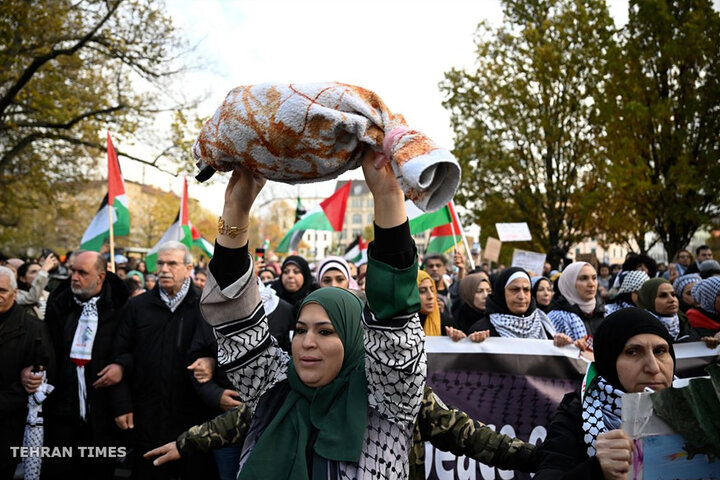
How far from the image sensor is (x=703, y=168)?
58.5 ft

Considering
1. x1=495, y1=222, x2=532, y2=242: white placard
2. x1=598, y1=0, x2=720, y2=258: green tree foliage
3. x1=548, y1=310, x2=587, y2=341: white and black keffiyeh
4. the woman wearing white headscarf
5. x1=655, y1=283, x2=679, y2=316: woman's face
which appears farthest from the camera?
x1=598, y1=0, x2=720, y2=258: green tree foliage

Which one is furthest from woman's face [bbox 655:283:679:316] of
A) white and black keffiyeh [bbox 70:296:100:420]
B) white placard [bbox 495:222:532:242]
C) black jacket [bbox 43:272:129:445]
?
white placard [bbox 495:222:532:242]

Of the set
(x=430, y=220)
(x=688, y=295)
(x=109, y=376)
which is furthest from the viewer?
(x=430, y=220)

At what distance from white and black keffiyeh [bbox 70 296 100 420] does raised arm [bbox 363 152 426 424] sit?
13.0ft

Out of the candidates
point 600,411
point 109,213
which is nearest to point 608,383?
point 600,411

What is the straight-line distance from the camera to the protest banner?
434 centimetres

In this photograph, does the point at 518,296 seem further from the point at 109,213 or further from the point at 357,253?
the point at 357,253

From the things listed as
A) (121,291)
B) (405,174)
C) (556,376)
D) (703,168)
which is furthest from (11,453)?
(703,168)

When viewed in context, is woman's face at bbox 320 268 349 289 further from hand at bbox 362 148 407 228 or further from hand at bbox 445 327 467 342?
hand at bbox 362 148 407 228

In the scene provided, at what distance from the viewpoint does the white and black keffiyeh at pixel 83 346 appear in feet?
17.2

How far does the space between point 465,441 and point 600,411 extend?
540 millimetres

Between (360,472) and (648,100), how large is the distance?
19.2 meters

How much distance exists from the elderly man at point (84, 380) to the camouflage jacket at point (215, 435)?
2.76m

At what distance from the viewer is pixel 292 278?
6727 mm
